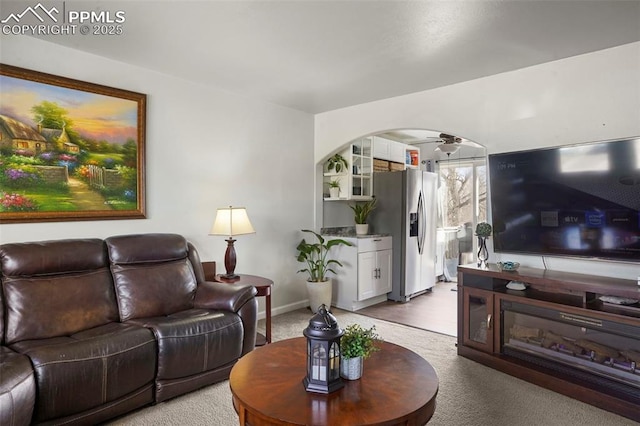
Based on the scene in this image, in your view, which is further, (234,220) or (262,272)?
(262,272)

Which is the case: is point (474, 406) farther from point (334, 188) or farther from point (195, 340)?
point (334, 188)

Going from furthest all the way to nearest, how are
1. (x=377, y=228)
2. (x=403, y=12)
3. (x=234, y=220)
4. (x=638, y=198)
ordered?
(x=377, y=228) < (x=234, y=220) < (x=638, y=198) < (x=403, y=12)

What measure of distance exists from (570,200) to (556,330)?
95cm

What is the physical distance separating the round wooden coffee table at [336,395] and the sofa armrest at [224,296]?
86 cm

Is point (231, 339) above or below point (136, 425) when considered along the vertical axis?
above

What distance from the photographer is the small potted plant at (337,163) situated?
490 centimetres

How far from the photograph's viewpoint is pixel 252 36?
2561mm

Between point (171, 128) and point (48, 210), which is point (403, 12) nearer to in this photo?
point (171, 128)

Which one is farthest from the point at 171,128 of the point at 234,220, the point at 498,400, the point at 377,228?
the point at 498,400

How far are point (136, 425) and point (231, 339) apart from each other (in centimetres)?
72

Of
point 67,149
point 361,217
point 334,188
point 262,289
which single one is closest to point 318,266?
point 361,217

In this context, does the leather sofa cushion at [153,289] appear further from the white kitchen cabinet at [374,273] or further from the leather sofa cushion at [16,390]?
the white kitchen cabinet at [374,273]

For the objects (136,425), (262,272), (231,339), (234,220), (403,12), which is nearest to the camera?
(136,425)

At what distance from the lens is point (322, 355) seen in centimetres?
157
